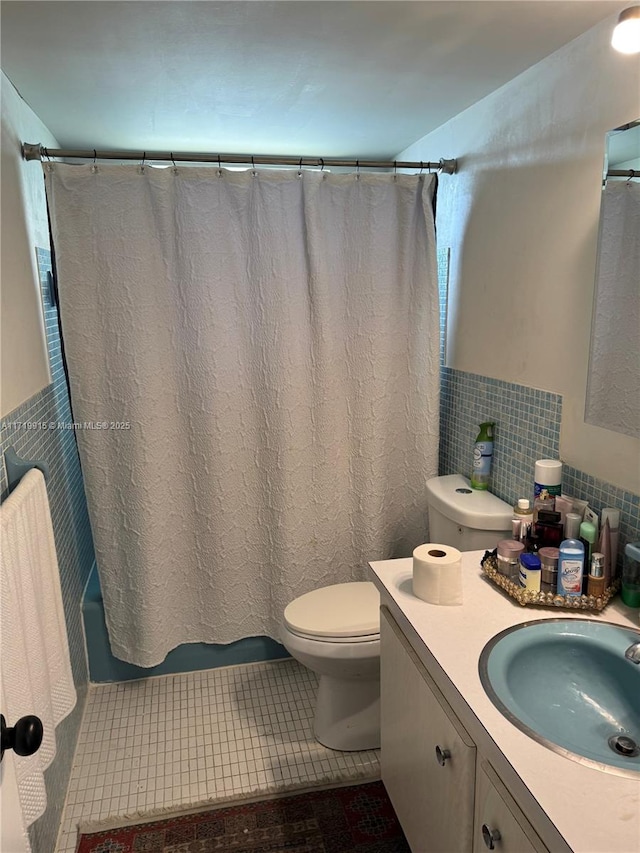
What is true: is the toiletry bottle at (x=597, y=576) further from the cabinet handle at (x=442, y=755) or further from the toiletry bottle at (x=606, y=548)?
the cabinet handle at (x=442, y=755)

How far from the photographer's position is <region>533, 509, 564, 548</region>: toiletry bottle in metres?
1.48

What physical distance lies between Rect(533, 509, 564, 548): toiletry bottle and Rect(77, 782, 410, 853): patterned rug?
0.96m

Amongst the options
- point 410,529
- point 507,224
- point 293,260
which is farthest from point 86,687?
point 507,224

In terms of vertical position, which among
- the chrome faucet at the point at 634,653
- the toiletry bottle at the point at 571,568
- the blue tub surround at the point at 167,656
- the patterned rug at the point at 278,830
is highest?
the toiletry bottle at the point at 571,568

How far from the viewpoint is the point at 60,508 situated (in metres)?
2.03

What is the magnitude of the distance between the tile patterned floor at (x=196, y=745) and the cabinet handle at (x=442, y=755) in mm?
840

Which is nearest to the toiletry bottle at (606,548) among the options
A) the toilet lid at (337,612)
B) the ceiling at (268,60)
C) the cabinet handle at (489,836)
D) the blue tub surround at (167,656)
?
the cabinet handle at (489,836)

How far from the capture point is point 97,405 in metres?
2.10

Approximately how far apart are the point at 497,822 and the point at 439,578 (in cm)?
49

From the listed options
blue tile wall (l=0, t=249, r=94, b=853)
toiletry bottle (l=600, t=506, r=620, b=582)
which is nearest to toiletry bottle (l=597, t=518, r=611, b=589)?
toiletry bottle (l=600, t=506, r=620, b=582)

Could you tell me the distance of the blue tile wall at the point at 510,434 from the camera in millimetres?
1500

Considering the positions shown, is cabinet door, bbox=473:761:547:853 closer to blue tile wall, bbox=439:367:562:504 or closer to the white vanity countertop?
the white vanity countertop

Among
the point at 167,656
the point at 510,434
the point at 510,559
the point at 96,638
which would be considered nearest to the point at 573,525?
the point at 510,559

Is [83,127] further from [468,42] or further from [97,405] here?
[468,42]
